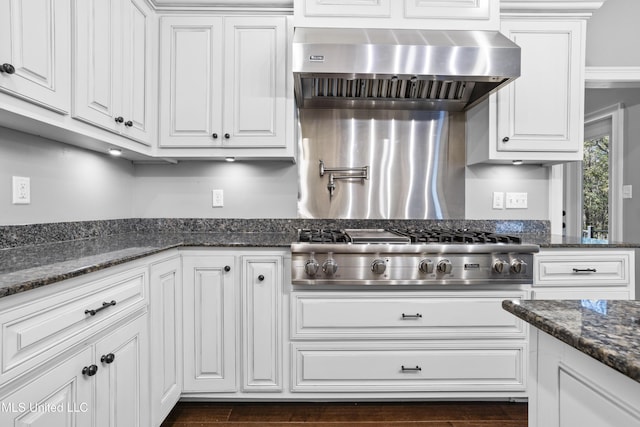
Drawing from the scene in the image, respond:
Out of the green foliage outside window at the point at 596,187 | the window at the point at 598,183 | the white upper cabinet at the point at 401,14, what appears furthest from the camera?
the green foliage outside window at the point at 596,187

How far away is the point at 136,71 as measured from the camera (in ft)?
6.23

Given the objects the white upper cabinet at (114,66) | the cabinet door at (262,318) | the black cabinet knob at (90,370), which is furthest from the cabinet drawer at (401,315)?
the white upper cabinet at (114,66)

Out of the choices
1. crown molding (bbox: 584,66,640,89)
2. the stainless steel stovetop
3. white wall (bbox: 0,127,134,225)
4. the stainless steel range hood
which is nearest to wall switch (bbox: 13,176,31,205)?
white wall (bbox: 0,127,134,225)

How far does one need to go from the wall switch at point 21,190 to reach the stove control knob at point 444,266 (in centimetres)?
188

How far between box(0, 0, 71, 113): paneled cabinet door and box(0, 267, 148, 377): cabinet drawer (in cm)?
67

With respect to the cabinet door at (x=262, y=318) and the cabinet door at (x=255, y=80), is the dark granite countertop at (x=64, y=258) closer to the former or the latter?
the cabinet door at (x=262, y=318)

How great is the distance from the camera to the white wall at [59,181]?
1.48m

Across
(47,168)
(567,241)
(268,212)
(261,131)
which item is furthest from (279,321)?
(567,241)

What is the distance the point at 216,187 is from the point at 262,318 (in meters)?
1.01

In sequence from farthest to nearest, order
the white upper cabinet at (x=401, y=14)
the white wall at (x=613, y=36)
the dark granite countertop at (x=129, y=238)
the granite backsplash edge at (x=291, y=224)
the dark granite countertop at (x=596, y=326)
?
the white wall at (x=613, y=36) < the granite backsplash edge at (x=291, y=224) < the white upper cabinet at (x=401, y=14) < the dark granite countertop at (x=129, y=238) < the dark granite countertop at (x=596, y=326)

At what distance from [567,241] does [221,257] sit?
6.08ft

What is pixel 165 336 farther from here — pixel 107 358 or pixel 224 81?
pixel 224 81

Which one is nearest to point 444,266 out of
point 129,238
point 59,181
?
point 129,238

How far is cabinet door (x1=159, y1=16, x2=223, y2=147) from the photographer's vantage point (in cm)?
206
